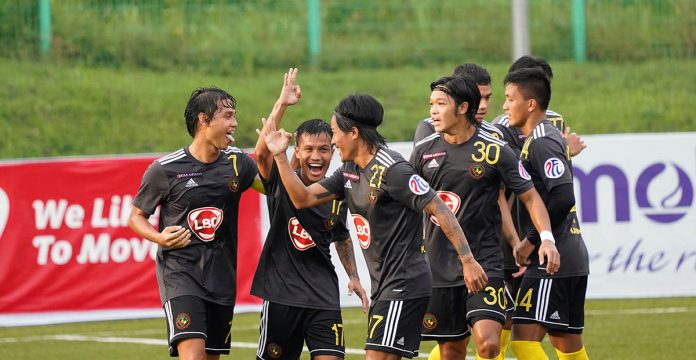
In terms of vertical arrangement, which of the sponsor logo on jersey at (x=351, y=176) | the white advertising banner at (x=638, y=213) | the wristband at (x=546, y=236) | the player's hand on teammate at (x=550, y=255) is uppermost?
the sponsor logo on jersey at (x=351, y=176)

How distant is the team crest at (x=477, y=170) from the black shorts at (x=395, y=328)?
0.93 meters

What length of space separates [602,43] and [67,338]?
43.4 ft

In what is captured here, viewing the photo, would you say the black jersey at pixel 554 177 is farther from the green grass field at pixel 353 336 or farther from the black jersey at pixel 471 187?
the green grass field at pixel 353 336

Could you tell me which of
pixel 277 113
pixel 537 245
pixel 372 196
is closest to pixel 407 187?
pixel 372 196

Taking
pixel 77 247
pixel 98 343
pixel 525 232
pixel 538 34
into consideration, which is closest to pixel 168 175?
pixel 525 232

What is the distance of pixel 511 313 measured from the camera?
8789 mm

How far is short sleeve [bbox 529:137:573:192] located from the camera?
8.05 meters

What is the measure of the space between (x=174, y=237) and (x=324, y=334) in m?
1.13


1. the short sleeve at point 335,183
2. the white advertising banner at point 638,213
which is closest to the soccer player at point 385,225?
the short sleeve at point 335,183

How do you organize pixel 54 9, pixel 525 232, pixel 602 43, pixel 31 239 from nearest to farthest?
1. pixel 525 232
2. pixel 31 239
3. pixel 54 9
4. pixel 602 43

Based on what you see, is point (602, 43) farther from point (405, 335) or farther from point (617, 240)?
point (405, 335)

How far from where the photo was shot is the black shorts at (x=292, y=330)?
25.5 feet

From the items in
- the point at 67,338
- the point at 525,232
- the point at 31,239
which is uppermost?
the point at 525,232

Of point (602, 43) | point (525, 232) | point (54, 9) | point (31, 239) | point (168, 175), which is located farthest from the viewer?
point (602, 43)
